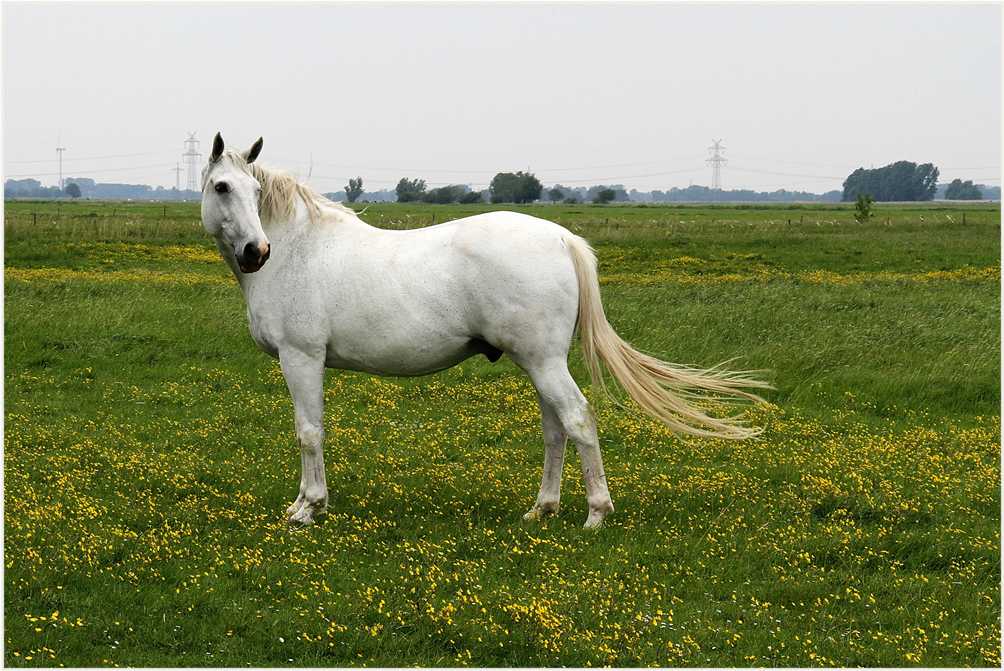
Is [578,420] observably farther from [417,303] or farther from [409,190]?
[409,190]

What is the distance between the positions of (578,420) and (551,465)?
2.24 ft

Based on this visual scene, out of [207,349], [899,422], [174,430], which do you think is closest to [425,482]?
[174,430]

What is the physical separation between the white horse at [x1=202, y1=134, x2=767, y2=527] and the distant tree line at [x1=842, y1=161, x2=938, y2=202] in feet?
610

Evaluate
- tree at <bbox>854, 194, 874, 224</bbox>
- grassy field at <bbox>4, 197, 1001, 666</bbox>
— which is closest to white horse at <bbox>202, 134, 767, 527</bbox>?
grassy field at <bbox>4, 197, 1001, 666</bbox>

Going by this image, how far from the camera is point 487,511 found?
30.8ft

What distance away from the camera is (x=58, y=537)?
8.31 m

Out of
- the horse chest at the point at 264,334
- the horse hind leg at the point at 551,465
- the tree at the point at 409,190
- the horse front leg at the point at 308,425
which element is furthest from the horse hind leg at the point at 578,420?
the tree at the point at 409,190

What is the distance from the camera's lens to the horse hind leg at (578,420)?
28.3ft

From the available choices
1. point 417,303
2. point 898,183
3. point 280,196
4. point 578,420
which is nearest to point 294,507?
point 417,303

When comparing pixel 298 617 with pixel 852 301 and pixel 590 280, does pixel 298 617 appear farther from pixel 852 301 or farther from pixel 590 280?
pixel 852 301

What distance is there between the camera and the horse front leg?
906cm

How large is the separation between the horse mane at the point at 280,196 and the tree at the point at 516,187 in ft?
403

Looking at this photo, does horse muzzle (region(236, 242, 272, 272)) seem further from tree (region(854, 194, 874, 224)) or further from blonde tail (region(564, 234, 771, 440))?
tree (region(854, 194, 874, 224))

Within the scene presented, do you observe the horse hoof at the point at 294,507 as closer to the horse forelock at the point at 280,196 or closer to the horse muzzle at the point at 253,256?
the horse muzzle at the point at 253,256
